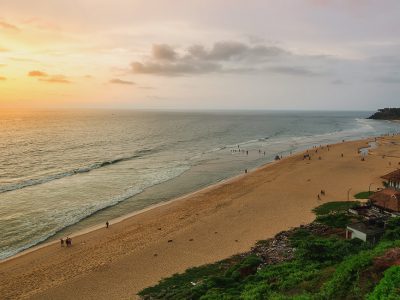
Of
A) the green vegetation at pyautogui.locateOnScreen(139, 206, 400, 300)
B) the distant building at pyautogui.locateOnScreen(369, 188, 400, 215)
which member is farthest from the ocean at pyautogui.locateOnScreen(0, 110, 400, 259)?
the distant building at pyautogui.locateOnScreen(369, 188, 400, 215)

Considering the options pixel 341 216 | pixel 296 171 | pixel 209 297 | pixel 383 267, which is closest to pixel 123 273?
pixel 209 297

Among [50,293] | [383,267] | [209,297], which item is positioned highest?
[383,267]

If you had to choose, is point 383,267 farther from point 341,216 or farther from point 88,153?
point 88,153

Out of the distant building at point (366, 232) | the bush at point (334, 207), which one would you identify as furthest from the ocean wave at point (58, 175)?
the distant building at point (366, 232)

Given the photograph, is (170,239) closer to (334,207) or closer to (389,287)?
(334,207)

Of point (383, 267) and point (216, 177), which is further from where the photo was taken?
point (216, 177)

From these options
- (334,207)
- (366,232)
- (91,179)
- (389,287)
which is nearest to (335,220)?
(334,207)
